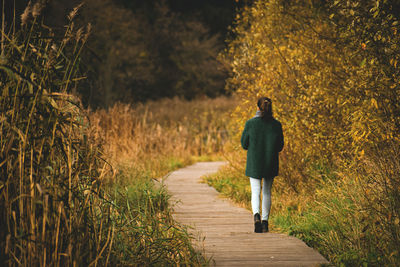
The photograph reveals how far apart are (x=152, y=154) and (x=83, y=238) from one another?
8.96 meters

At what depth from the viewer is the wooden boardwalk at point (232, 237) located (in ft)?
14.0

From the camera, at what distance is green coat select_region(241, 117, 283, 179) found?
5863mm

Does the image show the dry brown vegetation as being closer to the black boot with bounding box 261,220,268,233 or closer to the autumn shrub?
the autumn shrub

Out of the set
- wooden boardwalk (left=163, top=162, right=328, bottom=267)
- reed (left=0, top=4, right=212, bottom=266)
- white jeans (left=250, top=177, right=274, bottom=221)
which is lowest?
wooden boardwalk (left=163, top=162, right=328, bottom=267)

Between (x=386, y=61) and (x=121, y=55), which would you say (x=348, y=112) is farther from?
(x=121, y=55)

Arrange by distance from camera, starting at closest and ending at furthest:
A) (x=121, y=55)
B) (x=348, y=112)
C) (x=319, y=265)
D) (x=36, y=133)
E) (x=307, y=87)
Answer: (x=36, y=133) → (x=319, y=265) → (x=348, y=112) → (x=307, y=87) → (x=121, y=55)

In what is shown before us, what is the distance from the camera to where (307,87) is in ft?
25.9

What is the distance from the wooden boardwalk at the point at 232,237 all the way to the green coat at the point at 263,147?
0.77 m

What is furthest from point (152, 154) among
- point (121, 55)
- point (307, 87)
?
point (121, 55)

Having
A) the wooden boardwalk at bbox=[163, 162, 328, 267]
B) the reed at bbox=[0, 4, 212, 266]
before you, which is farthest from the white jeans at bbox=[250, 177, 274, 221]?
the reed at bbox=[0, 4, 212, 266]

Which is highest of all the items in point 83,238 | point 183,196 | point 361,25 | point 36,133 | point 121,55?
point 121,55

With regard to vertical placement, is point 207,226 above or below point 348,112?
below

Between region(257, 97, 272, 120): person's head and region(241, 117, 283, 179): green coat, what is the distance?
7 centimetres

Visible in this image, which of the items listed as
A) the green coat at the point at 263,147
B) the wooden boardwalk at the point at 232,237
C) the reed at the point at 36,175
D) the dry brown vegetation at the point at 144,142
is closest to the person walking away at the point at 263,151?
the green coat at the point at 263,147
